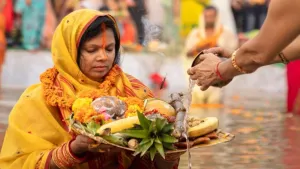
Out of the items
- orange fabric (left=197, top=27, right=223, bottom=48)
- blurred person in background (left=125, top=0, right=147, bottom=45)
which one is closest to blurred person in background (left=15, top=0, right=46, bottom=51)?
blurred person in background (left=125, top=0, right=147, bottom=45)

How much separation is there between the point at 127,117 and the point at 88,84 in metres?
0.51

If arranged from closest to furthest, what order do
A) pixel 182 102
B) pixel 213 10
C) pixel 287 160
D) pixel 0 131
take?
1. pixel 182 102
2. pixel 287 160
3. pixel 0 131
4. pixel 213 10

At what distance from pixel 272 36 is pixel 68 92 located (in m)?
1.30

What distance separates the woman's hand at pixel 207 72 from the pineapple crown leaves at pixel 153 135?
0.49 meters

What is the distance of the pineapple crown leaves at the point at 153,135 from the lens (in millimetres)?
4652

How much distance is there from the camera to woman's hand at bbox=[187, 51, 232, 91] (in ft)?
16.8

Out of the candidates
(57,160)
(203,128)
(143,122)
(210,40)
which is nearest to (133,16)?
(210,40)

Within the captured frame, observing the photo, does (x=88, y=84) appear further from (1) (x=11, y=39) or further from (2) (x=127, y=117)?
(1) (x=11, y=39)

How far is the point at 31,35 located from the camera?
19969 mm

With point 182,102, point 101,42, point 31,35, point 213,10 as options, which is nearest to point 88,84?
point 101,42

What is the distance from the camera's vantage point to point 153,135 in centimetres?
470

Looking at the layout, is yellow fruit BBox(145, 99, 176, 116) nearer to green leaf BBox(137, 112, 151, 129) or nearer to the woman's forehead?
green leaf BBox(137, 112, 151, 129)

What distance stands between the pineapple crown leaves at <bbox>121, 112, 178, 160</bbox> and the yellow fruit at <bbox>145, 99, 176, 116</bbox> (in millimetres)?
208

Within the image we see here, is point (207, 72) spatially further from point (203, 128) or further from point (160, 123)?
point (160, 123)
